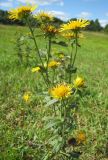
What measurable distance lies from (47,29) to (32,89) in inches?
113

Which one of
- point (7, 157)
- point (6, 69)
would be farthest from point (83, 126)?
point (6, 69)

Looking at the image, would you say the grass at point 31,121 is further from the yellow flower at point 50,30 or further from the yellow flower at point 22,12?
the yellow flower at point 22,12

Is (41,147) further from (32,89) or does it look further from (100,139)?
(32,89)

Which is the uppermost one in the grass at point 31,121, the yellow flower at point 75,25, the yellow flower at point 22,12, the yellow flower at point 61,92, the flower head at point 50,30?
the yellow flower at point 22,12

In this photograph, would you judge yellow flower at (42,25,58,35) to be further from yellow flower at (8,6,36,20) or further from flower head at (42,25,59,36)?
yellow flower at (8,6,36,20)

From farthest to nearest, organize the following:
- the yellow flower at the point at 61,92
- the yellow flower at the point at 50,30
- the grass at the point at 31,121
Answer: the grass at the point at 31,121 < the yellow flower at the point at 50,30 < the yellow flower at the point at 61,92

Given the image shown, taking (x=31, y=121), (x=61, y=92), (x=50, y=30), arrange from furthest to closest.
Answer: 1. (x=31, y=121)
2. (x=50, y=30)
3. (x=61, y=92)

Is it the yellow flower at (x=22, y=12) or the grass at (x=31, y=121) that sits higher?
the yellow flower at (x=22, y=12)

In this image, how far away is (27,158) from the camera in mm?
3256

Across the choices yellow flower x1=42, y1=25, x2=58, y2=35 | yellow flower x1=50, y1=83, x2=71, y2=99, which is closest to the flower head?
yellow flower x1=42, y1=25, x2=58, y2=35

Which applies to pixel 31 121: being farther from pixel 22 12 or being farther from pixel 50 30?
pixel 22 12

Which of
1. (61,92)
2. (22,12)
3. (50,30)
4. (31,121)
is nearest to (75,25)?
(50,30)

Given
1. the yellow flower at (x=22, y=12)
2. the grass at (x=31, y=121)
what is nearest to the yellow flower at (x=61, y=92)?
the grass at (x=31, y=121)

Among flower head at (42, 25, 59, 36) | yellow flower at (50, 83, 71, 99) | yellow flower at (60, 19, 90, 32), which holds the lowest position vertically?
yellow flower at (50, 83, 71, 99)
